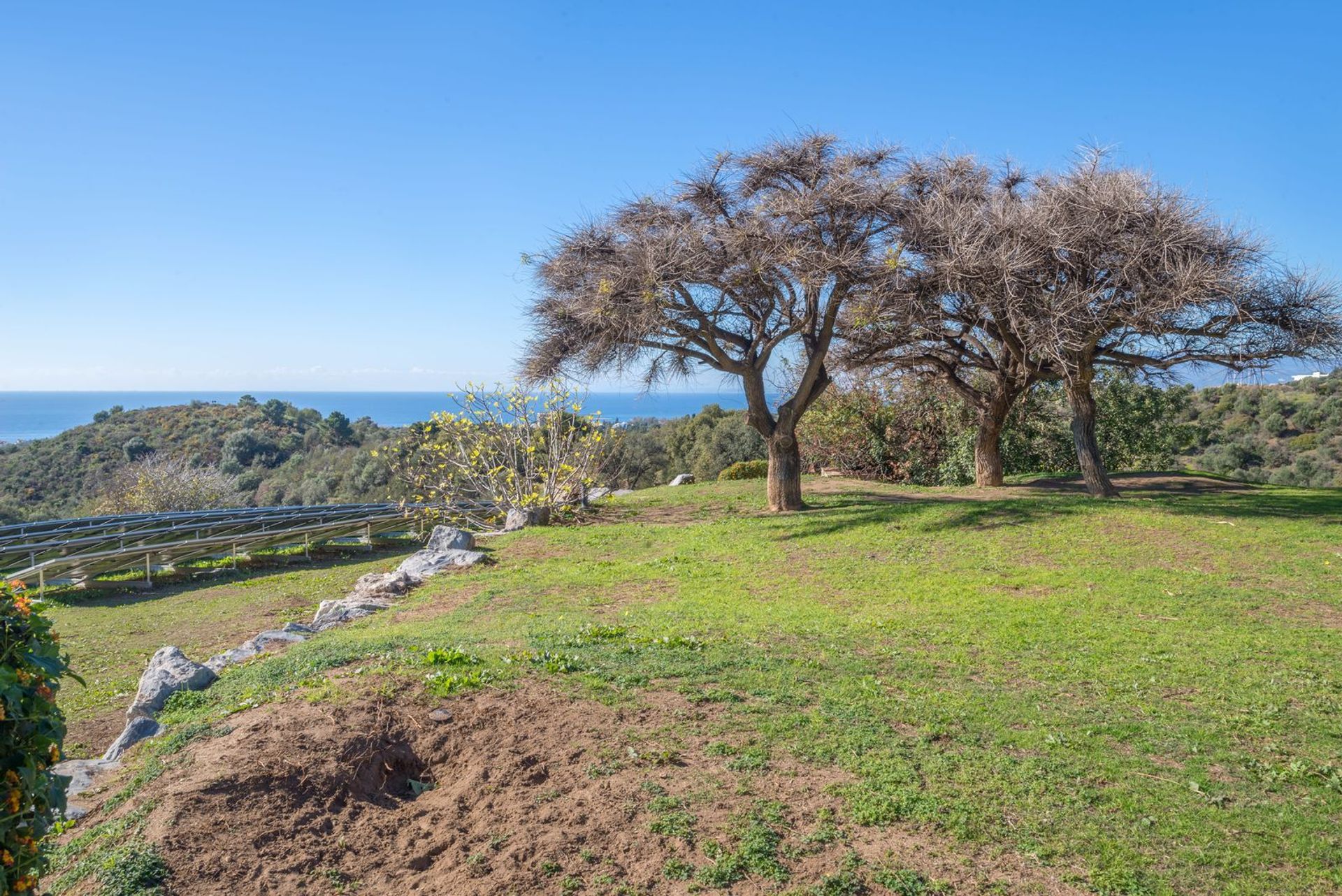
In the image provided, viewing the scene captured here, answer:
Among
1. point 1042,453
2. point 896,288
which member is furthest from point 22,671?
point 1042,453

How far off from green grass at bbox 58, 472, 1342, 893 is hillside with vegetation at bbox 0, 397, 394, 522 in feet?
77.5

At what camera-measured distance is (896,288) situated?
1335 cm

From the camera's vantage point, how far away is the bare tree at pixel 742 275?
13.4 metres

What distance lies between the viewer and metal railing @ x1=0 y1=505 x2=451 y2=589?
13.3m

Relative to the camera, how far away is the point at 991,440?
57.7ft

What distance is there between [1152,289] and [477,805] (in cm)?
1216

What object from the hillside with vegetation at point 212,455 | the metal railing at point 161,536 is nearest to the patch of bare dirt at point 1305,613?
the metal railing at point 161,536

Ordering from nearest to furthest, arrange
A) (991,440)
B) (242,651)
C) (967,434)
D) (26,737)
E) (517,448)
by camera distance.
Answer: (26,737) < (242,651) < (517,448) < (991,440) < (967,434)

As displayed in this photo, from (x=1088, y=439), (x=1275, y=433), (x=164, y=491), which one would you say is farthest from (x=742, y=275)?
(x=1275, y=433)

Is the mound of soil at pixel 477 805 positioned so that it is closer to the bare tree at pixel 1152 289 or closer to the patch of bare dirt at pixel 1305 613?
the patch of bare dirt at pixel 1305 613

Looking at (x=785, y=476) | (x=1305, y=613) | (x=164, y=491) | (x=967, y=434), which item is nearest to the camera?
(x=1305, y=613)

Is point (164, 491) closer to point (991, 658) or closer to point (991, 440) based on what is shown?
point (991, 440)

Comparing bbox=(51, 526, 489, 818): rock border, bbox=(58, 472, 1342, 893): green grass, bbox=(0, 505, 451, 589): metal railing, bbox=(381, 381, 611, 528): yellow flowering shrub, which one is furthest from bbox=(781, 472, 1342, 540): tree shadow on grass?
bbox=(0, 505, 451, 589): metal railing

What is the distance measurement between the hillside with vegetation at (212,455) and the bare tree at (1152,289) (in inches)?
1030
